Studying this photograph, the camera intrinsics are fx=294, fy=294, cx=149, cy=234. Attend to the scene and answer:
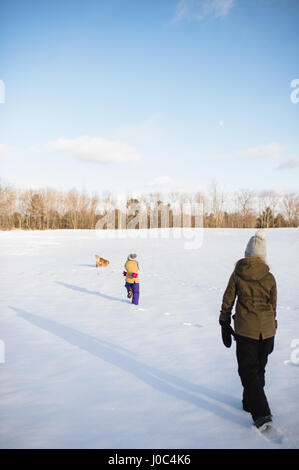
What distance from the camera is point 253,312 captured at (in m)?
3.02

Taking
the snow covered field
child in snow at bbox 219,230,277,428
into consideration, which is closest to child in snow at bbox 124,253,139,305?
the snow covered field

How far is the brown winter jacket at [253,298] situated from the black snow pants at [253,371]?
0.09 metres

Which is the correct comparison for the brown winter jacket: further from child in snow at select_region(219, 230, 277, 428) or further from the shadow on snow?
the shadow on snow

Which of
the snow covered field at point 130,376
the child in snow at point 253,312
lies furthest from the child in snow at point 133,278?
the child in snow at point 253,312

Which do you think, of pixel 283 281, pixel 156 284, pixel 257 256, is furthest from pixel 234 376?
pixel 283 281

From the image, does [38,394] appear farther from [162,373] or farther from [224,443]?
[224,443]

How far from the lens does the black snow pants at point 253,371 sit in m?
2.85

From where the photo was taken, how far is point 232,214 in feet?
211

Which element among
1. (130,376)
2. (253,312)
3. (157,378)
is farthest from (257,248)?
(130,376)

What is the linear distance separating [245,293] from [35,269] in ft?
47.4

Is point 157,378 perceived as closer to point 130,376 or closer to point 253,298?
point 130,376

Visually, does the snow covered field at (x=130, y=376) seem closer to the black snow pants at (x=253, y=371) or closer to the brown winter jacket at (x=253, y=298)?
the black snow pants at (x=253, y=371)

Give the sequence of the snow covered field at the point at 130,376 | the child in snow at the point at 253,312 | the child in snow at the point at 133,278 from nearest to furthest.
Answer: the snow covered field at the point at 130,376
the child in snow at the point at 253,312
the child in snow at the point at 133,278

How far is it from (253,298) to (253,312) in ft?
0.47
